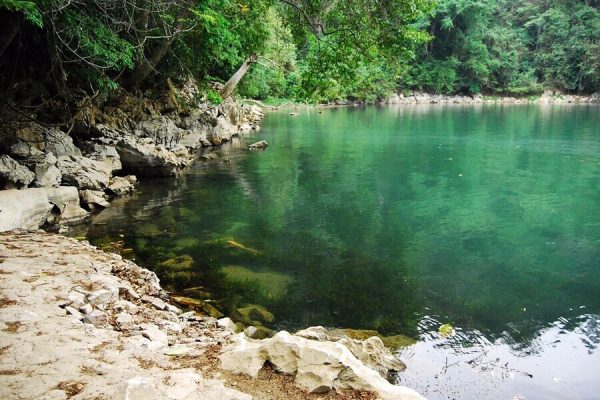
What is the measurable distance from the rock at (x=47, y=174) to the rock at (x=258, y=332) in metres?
7.58

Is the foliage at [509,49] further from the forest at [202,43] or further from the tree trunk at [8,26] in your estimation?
the tree trunk at [8,26]

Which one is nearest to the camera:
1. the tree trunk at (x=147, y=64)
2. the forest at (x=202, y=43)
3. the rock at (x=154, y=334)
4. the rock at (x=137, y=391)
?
the rock at (x=137, y=391)

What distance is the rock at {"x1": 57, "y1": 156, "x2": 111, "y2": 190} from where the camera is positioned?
1255 cm

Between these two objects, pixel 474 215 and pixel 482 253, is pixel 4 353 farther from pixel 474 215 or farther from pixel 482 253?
pixel 474 215

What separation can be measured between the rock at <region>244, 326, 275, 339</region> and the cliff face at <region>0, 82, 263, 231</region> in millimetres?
5437

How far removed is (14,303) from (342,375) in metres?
3.48

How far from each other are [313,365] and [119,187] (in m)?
11.8

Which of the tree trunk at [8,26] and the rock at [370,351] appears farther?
the tree trunk at [8,26]

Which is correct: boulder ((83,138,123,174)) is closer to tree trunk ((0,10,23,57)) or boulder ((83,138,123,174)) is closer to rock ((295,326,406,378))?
tree trunk ((0,10,23,57))

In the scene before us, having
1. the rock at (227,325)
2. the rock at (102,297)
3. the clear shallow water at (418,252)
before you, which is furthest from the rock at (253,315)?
the rock at (102,297)

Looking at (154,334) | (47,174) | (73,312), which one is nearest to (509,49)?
(47,174)

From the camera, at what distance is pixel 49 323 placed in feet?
14.6

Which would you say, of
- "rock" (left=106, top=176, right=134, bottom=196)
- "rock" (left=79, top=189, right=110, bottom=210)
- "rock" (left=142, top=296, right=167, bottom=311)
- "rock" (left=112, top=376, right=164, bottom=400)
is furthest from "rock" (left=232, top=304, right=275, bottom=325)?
"rock" (left=106, top=176, right=134, bottom=196)

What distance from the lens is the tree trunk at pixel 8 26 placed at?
30.6 ft
